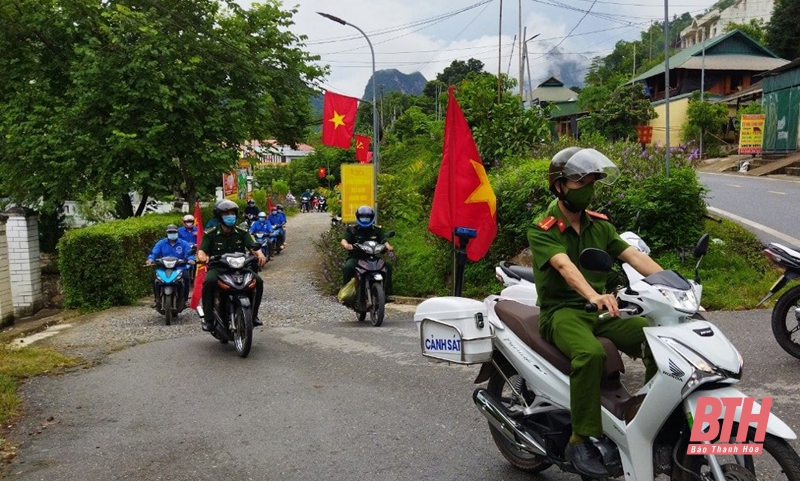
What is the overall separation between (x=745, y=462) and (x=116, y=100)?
66.1 feet

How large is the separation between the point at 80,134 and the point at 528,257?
14.1 m

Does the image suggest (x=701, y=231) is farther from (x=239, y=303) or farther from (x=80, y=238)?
(x=80, y=238)

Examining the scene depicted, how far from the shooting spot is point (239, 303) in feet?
26.8

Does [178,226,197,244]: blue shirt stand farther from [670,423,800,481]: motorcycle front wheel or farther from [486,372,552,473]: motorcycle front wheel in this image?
[670,423,800,481]: motorcycle front wheel

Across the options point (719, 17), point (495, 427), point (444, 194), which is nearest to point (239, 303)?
point (444, 194)

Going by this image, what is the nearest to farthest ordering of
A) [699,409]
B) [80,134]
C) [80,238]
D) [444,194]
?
[699,409] < [444,194] < [80,238] < [80,134]

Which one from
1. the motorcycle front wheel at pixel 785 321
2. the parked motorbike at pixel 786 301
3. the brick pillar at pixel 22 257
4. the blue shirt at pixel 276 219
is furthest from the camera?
the blue shirt at pixel 276 219

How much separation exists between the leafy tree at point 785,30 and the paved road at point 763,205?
112ft

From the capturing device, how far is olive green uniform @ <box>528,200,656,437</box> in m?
3.47

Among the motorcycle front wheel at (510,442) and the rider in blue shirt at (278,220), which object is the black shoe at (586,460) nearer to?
the motorcycle front wheel at (510,442)

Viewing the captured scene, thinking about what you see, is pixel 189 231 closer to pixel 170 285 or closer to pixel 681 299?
pixel 170 285

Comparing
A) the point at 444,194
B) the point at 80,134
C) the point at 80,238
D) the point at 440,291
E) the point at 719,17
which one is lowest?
the point at 440,291

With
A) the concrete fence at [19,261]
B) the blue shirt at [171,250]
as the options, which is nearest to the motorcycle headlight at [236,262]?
the blue shirt at [171,250]

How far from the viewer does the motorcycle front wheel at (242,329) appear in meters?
7.95
